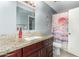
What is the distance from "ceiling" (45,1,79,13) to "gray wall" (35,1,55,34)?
0.22 feet

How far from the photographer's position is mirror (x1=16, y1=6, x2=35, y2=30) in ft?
5.86

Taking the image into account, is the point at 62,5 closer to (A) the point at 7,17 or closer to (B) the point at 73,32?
(B) the point at 73,32

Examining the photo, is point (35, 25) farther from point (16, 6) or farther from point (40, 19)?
point (16, 6)

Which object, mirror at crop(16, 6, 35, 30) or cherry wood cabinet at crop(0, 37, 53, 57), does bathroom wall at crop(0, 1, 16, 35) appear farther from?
cherry wood cabinet at crop(0, 37, 53, 57)

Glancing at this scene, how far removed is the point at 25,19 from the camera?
5.98 feet

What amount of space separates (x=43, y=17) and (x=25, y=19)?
0.99ft

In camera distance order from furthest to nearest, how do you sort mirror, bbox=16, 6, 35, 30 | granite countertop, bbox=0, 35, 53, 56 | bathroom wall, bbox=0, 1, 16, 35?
A: mirror, bbox=16, 6, 35, 30 < bathroom wall, bbox=0, 1, 16, 35 < granite countertop, bbox=0, 35, 53, 56

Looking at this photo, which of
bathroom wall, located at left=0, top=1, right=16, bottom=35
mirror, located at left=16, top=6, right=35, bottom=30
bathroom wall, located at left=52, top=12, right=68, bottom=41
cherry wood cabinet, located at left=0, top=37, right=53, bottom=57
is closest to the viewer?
cherry wood cabinet, located at left=0, top=37, right=53, bottom=57

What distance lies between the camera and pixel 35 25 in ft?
6.24

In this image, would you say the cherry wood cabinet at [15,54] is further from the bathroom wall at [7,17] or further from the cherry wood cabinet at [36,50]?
the bathroom wall at [7,17]

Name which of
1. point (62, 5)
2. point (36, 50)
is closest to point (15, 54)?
point (36, 50)

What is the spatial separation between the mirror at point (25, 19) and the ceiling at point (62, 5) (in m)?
0.36

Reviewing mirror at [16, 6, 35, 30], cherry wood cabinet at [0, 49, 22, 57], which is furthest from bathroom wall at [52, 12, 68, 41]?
cherry wood cabinet at [0, 49, 22, 57]

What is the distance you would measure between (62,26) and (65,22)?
0.29 ft
